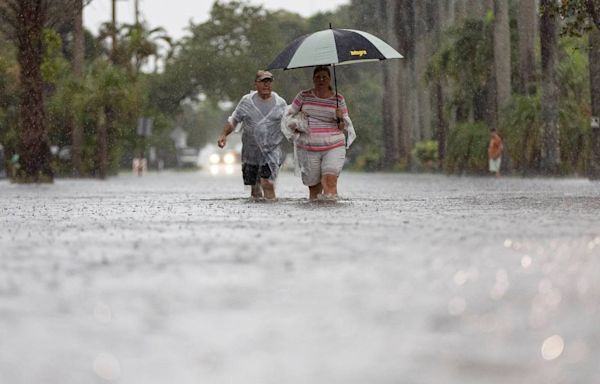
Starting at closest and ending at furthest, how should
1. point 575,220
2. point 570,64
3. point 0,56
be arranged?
1. point 575,220
2. point 570,64
3. point 0,56

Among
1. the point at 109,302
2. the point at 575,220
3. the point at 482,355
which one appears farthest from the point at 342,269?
the point at 575,220

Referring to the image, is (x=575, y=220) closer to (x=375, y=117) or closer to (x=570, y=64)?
(x=570, y=64)

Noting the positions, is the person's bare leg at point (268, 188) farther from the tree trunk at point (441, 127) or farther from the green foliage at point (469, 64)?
the tree trunk at point (441, 127)

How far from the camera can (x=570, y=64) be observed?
47.3 m

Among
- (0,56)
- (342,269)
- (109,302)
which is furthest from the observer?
(0,56)

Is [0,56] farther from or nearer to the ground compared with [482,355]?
farther from the ground

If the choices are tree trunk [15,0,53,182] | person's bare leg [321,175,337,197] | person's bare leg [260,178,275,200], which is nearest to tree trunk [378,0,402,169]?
tree trunk [15,0,53,182]

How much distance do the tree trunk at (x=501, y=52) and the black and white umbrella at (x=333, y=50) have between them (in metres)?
29.1

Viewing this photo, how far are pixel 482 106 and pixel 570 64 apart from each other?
6094mm

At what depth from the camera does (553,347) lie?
5.90 metres

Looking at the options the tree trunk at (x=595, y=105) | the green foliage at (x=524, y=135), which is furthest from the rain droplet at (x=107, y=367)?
the green foliage at (x=524, y=135)

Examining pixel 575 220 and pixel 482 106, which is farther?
pixel 482 106

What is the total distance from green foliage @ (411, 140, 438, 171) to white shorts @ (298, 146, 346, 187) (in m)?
43.8

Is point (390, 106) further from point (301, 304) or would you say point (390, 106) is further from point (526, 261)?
point (301, 304)
